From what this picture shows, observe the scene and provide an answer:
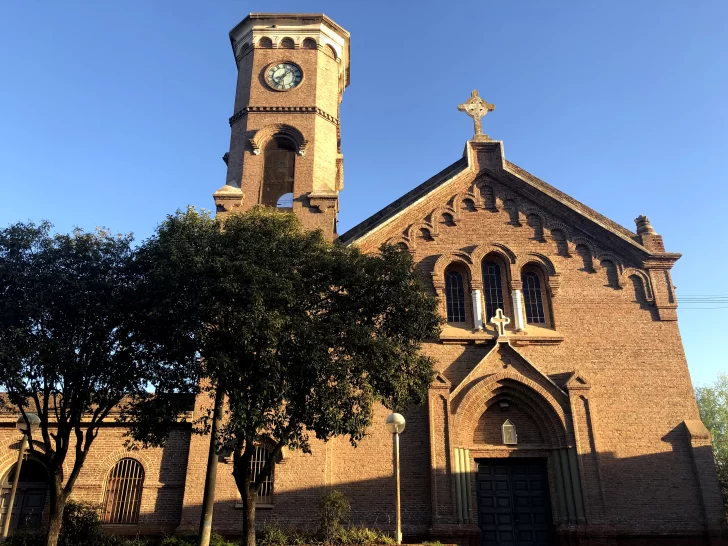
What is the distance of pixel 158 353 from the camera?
15641 mm

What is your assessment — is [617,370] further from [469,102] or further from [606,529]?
[469,102]

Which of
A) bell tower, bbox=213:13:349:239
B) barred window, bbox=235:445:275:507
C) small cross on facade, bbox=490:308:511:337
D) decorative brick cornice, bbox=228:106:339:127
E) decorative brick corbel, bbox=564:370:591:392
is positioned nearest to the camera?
barred window, bbox=235:445:275:507

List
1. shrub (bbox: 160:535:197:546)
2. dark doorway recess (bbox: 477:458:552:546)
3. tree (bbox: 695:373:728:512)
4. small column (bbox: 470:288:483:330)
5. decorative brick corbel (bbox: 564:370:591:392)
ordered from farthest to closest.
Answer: tree (bbox: 695:373:728:512) → small column (bbox: 470:288:483:330) → decorative brick corbel (bbox: 564:370:591:392) → dark doorway recess (bbox: 477:458:552:546) → shrub (bbox: 160:535:197:546)

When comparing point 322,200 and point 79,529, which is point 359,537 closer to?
point 79,529

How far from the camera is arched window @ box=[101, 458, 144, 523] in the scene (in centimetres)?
2019

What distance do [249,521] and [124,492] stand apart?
25.4 feet

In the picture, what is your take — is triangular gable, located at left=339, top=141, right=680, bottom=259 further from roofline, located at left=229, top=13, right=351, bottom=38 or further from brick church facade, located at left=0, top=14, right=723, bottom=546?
roofline, located at left=229, top=13, right=351, bottom=38

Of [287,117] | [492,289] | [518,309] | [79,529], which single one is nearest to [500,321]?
[518,309]

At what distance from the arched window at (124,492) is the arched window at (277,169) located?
10989mm

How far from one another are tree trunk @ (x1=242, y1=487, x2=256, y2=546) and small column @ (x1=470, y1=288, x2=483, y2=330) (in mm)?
9772

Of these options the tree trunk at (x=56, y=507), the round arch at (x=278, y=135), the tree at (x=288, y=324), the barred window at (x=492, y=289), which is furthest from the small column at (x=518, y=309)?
the tree trunk at (x=56, y=507)

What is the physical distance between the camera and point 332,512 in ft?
58.6

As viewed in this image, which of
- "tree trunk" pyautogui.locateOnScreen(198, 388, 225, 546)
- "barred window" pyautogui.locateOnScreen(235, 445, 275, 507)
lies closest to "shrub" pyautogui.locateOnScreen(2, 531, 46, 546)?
"tree trunk" pyautogui.locateOnScreen(198, 388, 225, 546)

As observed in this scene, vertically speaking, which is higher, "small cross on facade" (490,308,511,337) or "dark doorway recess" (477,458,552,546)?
"small cross on facade" (490,308,511,337)
